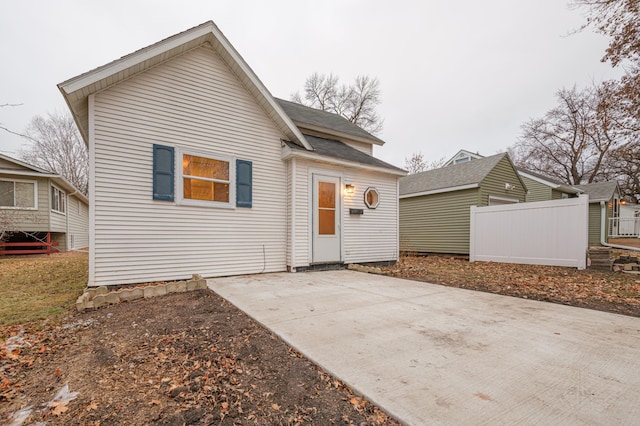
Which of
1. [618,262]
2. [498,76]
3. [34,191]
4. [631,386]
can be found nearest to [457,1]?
[498,76]

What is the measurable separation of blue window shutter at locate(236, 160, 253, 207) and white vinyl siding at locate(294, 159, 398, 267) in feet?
3.76

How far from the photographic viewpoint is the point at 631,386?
1.79 meters

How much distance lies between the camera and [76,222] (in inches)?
679

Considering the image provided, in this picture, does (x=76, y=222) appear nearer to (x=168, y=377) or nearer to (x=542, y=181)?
(x=168, y=377)

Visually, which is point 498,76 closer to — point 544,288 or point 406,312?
point 544,288

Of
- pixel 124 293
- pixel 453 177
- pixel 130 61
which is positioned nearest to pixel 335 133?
pixel 130 61

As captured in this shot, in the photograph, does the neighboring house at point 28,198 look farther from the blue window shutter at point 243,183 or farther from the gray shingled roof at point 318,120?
the gray shingled roof at point 318,120

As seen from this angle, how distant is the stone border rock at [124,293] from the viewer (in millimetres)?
3801

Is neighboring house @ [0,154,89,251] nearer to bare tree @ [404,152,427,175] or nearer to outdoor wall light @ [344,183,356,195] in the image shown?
outdoor wall light @ [344,183,356,195]

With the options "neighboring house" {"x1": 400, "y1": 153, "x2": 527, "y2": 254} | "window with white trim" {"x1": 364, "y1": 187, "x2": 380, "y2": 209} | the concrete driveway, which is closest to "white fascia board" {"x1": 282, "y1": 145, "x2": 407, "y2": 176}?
"window with white trim" {"x1": 364, "y1": 187, "x2": 380, "y2": 209}

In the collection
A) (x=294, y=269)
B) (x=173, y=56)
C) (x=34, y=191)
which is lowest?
(x=294, y=269)

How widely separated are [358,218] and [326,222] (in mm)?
1102

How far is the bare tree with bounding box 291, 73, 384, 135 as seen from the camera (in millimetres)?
22094

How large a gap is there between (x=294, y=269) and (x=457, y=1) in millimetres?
12726
